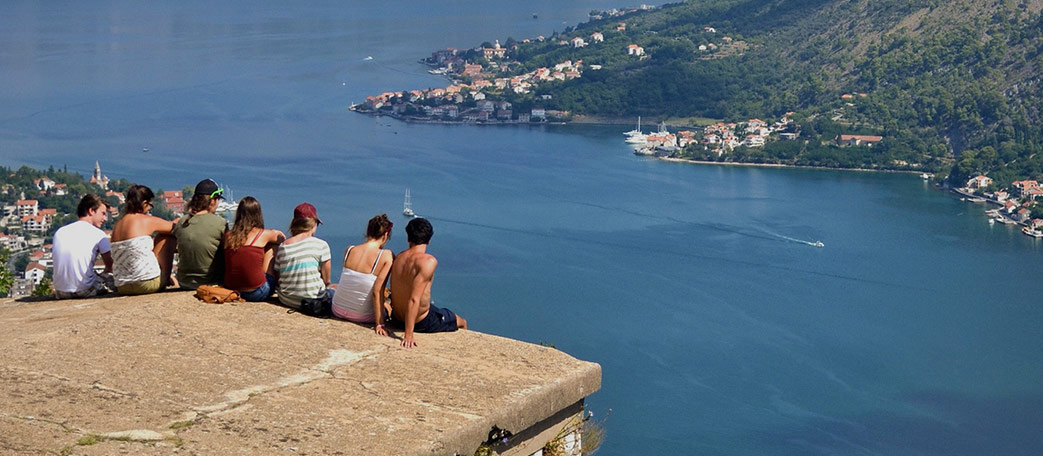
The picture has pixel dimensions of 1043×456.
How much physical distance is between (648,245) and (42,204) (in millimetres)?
11368

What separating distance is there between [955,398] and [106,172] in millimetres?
20882

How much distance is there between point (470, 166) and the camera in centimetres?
3731

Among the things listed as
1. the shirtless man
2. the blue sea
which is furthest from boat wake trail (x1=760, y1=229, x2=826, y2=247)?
the shirtless man

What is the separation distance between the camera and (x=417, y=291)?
3.10 m

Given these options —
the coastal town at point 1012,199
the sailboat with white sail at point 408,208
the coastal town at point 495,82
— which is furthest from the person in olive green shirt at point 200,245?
the coastal town at point 495,82

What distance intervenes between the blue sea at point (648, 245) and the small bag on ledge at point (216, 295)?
1142 centimetres

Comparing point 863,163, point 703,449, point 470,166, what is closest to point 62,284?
point 703,449

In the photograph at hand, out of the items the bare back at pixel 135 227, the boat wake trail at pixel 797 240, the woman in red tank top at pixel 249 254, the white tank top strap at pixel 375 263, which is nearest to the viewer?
the white tank top strap at pixel 375 263

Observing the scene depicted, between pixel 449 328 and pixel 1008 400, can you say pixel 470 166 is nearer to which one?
pixel 1008 400

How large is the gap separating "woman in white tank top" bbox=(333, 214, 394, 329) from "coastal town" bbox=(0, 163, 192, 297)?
17429mm

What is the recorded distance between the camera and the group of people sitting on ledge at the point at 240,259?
10.6 feet

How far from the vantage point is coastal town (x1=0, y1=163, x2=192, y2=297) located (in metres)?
21.9

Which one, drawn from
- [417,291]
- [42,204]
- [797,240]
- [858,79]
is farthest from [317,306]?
[858,79]

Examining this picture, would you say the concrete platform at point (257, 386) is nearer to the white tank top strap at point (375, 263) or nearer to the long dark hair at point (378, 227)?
the white tank top strap at point (375, 263)
